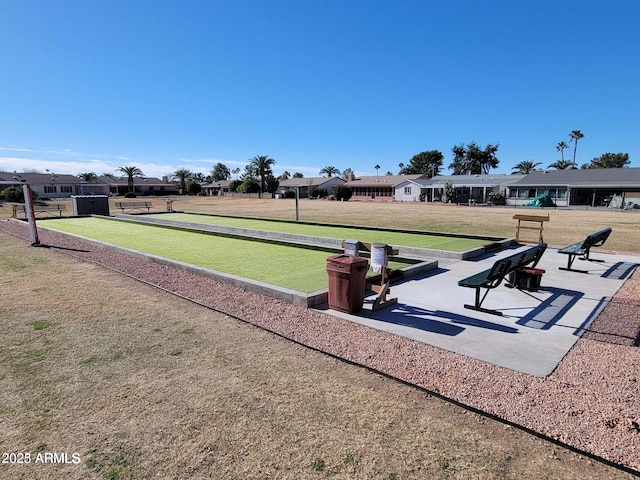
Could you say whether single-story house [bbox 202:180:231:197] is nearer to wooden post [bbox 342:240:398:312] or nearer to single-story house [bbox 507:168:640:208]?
single-story house [bbox 507:168:640:208]

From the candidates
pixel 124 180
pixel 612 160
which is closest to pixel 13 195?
pixel 124 180

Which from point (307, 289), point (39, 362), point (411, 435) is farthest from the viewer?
point (307, 289)

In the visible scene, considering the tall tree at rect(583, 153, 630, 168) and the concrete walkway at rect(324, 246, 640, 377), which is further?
the tall tree at rect(583, 153, 630, 168)

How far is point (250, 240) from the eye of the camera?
14.5m

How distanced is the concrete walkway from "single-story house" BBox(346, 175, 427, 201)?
189 feet

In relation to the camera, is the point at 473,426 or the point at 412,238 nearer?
the point at 473,426

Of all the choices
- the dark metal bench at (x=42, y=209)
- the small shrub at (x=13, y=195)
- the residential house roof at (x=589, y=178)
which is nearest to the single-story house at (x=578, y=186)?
the residential house roof at (x=589, y=178)

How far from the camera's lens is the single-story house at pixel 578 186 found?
43119mm

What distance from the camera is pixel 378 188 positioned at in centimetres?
6938

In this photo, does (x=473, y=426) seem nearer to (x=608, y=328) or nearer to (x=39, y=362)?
(x=608, y=328)

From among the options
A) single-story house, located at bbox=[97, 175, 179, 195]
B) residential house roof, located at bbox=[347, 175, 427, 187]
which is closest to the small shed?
residential house roof, located at bbox=[347, 175, 427, 187]

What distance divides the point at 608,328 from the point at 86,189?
96828 mm

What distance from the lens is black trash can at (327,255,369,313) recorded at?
6055 millimetres

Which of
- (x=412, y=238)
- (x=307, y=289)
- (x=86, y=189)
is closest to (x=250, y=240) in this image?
(x=412, y=238)
